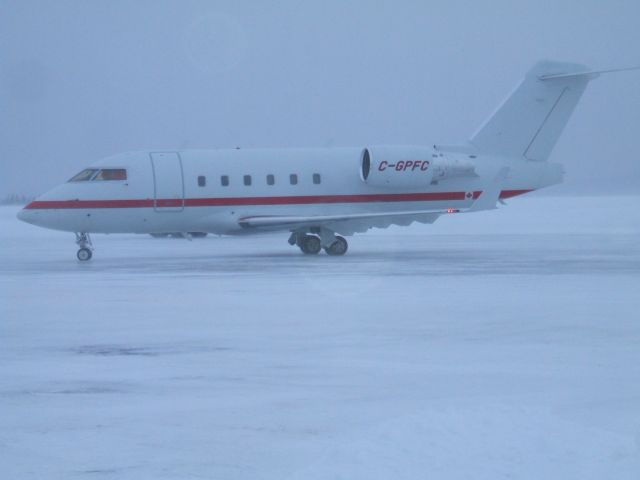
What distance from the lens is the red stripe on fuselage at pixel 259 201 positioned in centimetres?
2450

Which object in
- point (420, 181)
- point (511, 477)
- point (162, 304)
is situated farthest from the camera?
point (420, 181)

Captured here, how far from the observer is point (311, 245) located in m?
25.5

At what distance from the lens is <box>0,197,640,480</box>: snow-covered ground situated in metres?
5.96

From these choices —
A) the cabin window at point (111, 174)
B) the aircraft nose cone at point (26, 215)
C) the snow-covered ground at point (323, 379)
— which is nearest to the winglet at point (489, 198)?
the snow-covered ground at point (323, 379)

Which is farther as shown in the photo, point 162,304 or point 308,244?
point 308,244

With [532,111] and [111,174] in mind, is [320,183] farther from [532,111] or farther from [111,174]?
[532,111]

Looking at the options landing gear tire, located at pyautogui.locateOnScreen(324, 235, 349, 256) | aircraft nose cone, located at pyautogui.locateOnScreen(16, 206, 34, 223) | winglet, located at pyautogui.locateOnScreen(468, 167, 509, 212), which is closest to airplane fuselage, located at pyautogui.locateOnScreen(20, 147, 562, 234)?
aircraft nose cone, located at pyautogui.locateOnScreen(16, 206, 34, 223)

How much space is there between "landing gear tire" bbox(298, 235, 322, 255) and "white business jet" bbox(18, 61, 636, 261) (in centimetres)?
3

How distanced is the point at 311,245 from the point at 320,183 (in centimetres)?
179

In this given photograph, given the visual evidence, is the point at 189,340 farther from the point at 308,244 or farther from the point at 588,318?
the point at 308,244

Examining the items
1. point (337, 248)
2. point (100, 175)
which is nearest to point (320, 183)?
point (337, 248)

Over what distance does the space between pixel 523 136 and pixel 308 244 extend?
7.16m

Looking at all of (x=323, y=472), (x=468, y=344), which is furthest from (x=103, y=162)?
(x=323, y=472)

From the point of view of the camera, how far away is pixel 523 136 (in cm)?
2736
